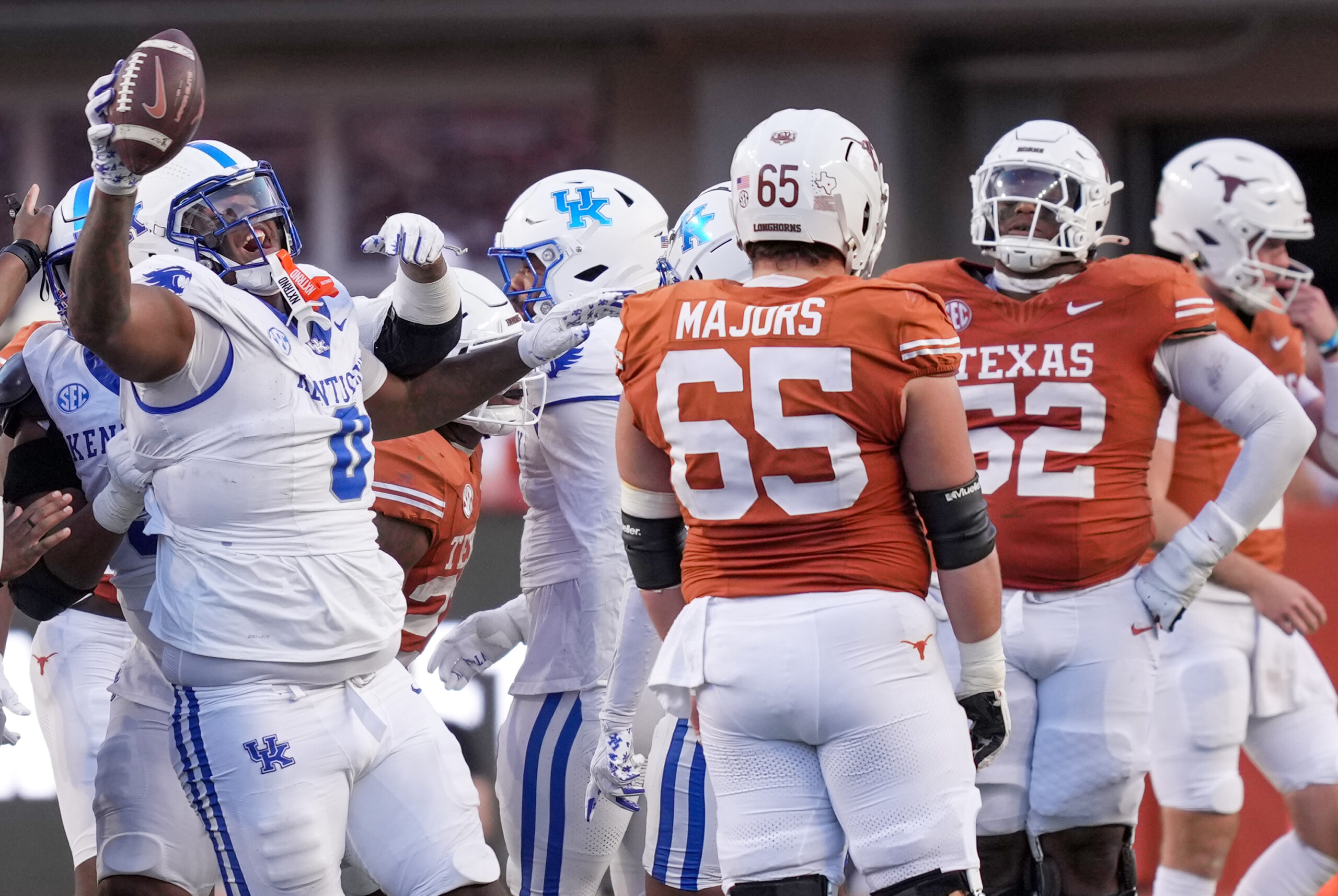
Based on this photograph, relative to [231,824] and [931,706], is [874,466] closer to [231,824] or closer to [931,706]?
[931,706]

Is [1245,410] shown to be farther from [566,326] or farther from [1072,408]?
[566,326]

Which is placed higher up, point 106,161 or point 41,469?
point 106,161

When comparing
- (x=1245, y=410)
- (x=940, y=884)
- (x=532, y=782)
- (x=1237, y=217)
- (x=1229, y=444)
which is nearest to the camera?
(x=940, y=884)

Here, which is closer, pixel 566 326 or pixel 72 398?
pixel 72 398

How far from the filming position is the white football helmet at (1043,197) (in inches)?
157

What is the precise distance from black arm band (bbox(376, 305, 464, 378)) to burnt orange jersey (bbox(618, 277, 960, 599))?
2.47 feet

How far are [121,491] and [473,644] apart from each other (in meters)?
1.46

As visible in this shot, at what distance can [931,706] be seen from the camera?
3.01 m

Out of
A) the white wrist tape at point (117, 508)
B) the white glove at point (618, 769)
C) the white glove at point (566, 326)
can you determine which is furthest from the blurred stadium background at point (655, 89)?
the white wrist tape at point (117, 508)

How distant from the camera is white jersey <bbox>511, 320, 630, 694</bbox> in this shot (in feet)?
13.5

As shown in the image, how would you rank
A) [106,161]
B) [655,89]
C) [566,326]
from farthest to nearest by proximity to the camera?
[655,89]
[566,326]
[106,161]

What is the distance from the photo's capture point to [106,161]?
9.29 ft

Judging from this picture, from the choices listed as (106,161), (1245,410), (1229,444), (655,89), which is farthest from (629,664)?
(655,89)

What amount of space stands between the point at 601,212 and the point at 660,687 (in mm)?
1605
